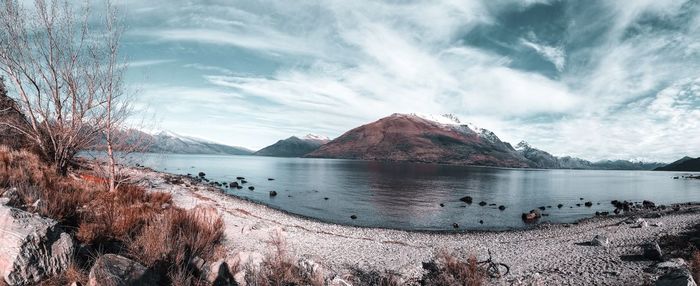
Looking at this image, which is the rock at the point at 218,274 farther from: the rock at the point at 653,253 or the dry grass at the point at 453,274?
the rock at the point at 653,253

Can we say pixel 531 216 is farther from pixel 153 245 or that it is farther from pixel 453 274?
pixel 153 245

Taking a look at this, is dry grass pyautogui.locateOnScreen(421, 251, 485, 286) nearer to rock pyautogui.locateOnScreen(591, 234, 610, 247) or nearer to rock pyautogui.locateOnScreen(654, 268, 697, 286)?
rock pyautogui.locateOnScreen(654, 268, 697, 286)

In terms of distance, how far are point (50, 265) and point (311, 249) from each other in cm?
1129

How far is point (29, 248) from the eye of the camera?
596 cm

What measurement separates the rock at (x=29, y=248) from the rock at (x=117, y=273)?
2.68 ft

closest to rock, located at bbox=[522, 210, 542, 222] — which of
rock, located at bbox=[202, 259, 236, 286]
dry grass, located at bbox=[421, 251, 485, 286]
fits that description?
dry grass, located at bbox=[421, 251, 485, 286]

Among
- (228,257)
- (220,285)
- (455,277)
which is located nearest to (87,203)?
(228,257)

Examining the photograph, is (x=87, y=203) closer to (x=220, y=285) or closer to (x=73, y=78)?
(x=220, y=285)

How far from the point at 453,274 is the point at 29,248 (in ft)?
33.8

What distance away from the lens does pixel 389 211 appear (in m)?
40.3

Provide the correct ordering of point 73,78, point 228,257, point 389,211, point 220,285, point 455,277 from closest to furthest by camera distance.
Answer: point 220,285 → point 228,257 → point 455,277 → point 73,78 → point 389,211

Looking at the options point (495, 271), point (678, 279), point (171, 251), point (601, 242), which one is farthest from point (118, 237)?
point (601, 242)

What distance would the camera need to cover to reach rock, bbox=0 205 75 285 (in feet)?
19.0

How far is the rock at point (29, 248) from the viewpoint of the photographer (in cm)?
578
